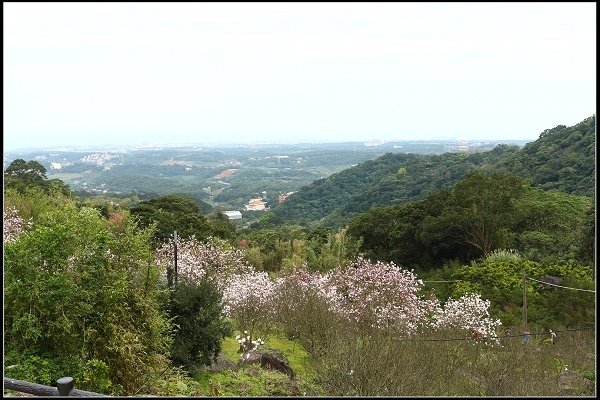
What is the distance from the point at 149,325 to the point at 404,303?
725cm

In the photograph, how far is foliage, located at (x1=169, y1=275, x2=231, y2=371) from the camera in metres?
9.40

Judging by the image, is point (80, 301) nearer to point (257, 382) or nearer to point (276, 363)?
point (257, 382)

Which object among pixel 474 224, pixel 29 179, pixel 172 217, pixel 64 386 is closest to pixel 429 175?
pixel 474 224

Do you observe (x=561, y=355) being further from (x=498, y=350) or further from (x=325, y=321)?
(x=325, y=321)

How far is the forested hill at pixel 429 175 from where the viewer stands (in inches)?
1302

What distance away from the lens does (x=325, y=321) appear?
11.7 m

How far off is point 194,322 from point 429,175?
3872 cm

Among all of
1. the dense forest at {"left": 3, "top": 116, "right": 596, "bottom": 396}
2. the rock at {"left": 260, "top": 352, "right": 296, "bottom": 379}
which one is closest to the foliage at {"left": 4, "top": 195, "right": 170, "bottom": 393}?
the dense forest at {"left": 3, "top": 116, "right": 596, "bottom": 396}

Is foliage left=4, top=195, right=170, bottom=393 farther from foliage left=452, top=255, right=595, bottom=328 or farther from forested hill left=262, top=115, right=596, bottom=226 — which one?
forested hill left=262, top=115, right=596, bottom=226

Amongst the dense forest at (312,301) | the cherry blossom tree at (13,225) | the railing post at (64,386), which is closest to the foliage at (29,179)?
the dense forest at (312,301)

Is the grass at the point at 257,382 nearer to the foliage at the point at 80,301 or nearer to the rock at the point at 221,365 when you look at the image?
the rock at the point at 221,365

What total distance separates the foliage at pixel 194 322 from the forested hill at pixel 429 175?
2578 cm

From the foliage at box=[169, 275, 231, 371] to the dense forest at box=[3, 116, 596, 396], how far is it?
26mm

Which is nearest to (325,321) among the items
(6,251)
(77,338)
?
(77,338)
